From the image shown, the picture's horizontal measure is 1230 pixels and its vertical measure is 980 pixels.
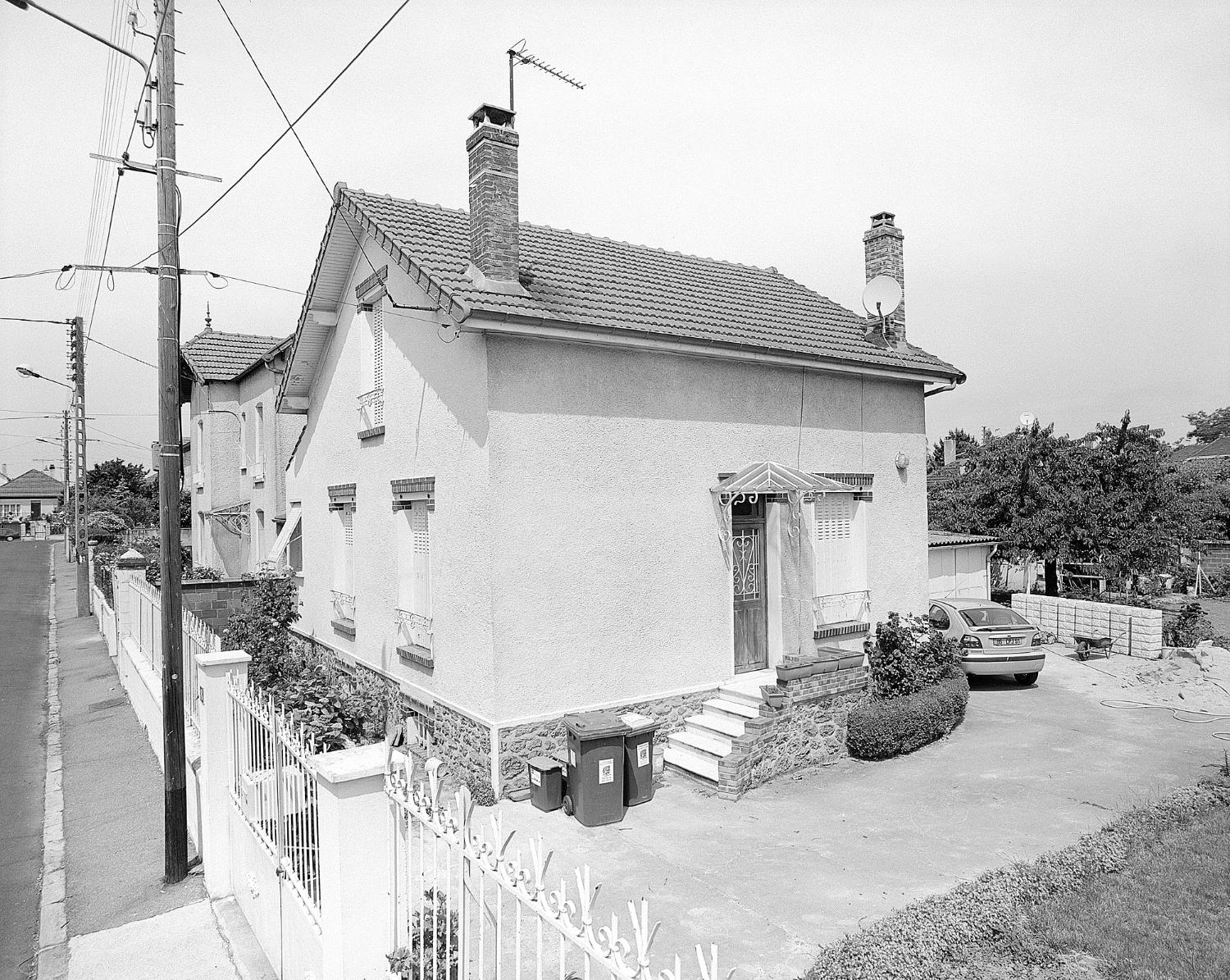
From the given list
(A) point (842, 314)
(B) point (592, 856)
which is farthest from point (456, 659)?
(A) point (842, 314)

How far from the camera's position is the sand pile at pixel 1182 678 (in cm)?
1424

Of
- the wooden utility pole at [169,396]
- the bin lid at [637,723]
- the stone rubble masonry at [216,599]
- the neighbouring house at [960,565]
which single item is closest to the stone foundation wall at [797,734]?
the bin lid at [637,723]

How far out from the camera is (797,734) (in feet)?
35.0

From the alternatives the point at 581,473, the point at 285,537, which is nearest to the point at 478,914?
the point at 581,473

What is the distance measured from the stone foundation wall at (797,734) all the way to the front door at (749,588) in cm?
131

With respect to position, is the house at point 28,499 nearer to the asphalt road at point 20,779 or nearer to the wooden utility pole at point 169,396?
the asphalt road at point 20,779

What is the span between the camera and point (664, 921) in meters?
6.73

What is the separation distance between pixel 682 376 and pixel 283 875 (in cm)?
779

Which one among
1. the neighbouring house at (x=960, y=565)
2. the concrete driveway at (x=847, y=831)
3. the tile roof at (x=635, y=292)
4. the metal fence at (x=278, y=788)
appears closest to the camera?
the metal fence at (x=278, y=788)

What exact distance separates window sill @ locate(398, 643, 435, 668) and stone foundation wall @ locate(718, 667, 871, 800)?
418 cm

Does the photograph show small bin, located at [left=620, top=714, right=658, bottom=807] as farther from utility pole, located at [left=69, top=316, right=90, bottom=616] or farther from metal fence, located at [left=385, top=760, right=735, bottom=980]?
utility pole, located at [left=69, top=316, right=90, bottom=616]

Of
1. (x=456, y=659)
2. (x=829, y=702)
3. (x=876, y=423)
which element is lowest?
(x=829, y=702)

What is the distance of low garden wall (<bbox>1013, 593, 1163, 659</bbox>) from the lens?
17.7m

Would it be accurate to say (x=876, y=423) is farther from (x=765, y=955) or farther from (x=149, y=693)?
(x=149, y=693)
